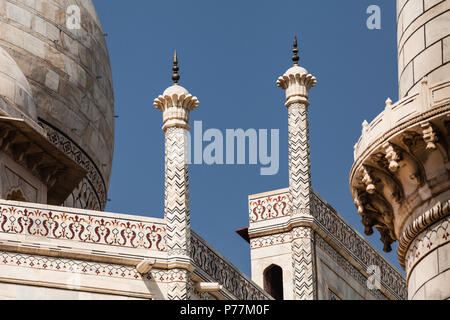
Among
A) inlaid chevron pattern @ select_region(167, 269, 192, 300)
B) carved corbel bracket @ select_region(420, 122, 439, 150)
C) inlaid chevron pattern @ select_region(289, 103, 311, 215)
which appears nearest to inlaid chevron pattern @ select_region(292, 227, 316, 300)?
inlaid chevron pattern @ select_region(289, 103, 311, 215)

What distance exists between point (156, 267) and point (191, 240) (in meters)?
0.57

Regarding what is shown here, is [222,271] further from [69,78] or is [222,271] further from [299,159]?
[69,78]

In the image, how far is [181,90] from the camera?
15.1 m

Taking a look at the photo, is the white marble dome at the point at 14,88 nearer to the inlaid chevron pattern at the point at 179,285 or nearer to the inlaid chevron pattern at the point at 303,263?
the inlaid chevron pattern at the point at 303,263

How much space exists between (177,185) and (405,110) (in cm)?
490

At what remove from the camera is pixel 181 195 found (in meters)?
14.5

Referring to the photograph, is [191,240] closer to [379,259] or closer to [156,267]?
[156,267]

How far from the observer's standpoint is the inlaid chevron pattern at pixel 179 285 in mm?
13805

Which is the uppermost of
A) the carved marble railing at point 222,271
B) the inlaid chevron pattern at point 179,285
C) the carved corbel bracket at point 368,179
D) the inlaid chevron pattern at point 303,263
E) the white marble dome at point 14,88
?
the white marble dome at point 14,88

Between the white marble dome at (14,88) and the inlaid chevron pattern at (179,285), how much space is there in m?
3.65

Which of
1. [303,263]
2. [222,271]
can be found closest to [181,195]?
[222,271]

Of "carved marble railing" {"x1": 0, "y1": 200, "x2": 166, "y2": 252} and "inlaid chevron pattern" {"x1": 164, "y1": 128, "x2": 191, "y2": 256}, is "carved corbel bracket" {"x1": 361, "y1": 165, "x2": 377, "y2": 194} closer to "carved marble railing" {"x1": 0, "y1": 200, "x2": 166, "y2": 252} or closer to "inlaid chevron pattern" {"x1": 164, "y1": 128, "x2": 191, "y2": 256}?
"inlaid chevron pattern" {"x1": 164, "y1": 128, "x2": 191, "y2": 256}

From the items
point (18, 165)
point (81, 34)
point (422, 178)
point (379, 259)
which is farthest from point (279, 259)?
point (422, 178)

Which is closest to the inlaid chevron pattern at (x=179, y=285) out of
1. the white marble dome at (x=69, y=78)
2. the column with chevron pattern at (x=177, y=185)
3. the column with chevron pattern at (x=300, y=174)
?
the column with chevron pattern at (x=177, y=185)
